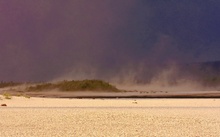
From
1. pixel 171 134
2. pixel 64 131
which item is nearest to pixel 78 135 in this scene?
pixel 64 131

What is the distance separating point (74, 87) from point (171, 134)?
51.5m

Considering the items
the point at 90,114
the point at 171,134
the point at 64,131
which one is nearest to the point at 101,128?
the point at 64,131

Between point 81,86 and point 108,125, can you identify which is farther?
point 81,86

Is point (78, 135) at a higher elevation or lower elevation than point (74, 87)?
lower

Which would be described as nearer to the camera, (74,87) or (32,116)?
(32,116)

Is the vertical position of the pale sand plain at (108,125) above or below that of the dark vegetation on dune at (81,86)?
below

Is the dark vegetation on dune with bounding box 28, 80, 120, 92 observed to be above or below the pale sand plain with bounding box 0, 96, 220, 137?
above

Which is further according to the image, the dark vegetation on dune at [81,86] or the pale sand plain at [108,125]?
the dark vegetation on dune at [81,86]

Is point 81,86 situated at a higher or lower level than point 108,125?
higher

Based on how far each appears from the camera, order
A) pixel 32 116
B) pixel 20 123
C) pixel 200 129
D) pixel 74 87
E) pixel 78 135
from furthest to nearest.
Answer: pixel 74 87
pixel 32 116
pixel 20 123
pixel 200 129
pixel 78 135

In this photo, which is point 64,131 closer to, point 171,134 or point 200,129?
point 171,134

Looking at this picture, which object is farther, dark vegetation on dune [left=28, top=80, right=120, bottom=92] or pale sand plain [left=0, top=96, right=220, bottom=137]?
dark vegetation on dune [left=28, top=80, right=120, bottom=92]

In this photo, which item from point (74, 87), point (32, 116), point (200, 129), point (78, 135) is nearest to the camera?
point (78, 135)

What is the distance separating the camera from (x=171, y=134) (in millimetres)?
13320
